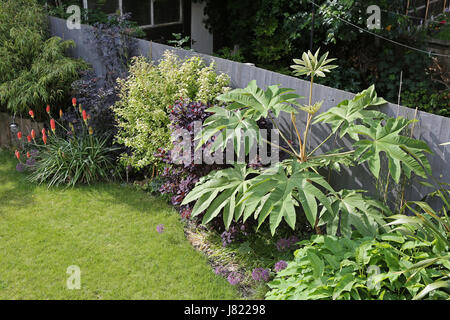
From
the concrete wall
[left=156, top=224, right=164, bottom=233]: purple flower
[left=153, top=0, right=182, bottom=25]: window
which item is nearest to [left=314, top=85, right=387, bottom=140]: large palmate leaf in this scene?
[left=156, top=224, right=164, bottom=233]: purple flower

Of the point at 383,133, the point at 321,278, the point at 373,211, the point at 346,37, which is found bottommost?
the point at 321,278

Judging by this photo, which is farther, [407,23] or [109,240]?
[407,23]

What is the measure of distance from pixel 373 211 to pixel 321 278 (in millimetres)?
724

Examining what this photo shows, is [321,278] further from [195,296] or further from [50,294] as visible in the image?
[50,294]

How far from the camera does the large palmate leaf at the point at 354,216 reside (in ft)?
10.4

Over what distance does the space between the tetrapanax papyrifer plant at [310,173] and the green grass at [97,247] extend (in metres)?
0.58

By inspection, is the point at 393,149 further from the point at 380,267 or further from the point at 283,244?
the point at 283,244

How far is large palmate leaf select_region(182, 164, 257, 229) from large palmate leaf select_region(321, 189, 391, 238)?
0.67 m

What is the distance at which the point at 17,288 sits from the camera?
3.53 m

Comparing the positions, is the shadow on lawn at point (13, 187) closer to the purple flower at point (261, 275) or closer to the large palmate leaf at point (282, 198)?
the purple flower at point (261, 275)

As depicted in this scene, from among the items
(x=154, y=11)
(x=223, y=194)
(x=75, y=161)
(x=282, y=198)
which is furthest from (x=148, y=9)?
(x=282, y=198)

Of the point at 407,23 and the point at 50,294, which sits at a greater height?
the point at 407,23

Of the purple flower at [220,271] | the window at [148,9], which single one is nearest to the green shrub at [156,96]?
the purple flower at [220,271]
